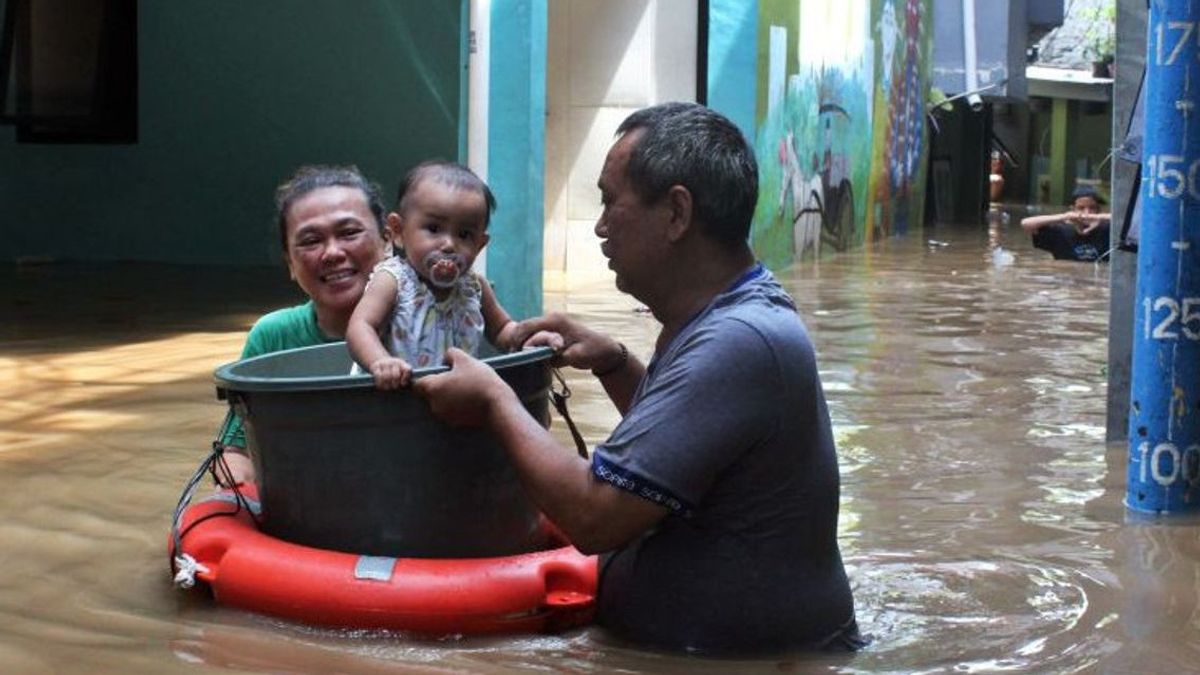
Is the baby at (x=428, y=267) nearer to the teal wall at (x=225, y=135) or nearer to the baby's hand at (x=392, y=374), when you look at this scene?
the baby's hand at (x=392, y=374)

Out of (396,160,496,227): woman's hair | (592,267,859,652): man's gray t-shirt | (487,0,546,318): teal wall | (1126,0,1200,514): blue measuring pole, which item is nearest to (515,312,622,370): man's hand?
(396,160,496,227): woman's hair

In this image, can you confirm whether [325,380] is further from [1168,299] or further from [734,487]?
[1168,299]

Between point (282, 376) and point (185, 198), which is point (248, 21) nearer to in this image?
point (185, 198)

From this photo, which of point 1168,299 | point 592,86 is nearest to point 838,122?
point 592,86

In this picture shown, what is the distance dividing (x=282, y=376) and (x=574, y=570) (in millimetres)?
1019

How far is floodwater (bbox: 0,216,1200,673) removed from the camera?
4.07 metres

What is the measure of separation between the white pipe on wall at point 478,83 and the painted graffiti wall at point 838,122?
17.0 feet

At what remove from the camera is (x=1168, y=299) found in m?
5.84

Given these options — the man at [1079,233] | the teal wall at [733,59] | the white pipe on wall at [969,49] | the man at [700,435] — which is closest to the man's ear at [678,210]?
the man at [700,435]

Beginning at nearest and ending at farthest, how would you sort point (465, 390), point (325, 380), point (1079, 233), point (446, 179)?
point (465, 390) < point (325, 380) < point (446, 179) < point (1079, 233)

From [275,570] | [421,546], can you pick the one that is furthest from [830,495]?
[275,570]

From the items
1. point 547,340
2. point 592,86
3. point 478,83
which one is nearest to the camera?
point 547,340

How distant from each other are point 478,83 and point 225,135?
4.93 meters

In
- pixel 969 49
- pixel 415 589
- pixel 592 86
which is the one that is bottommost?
pixel 415 589
